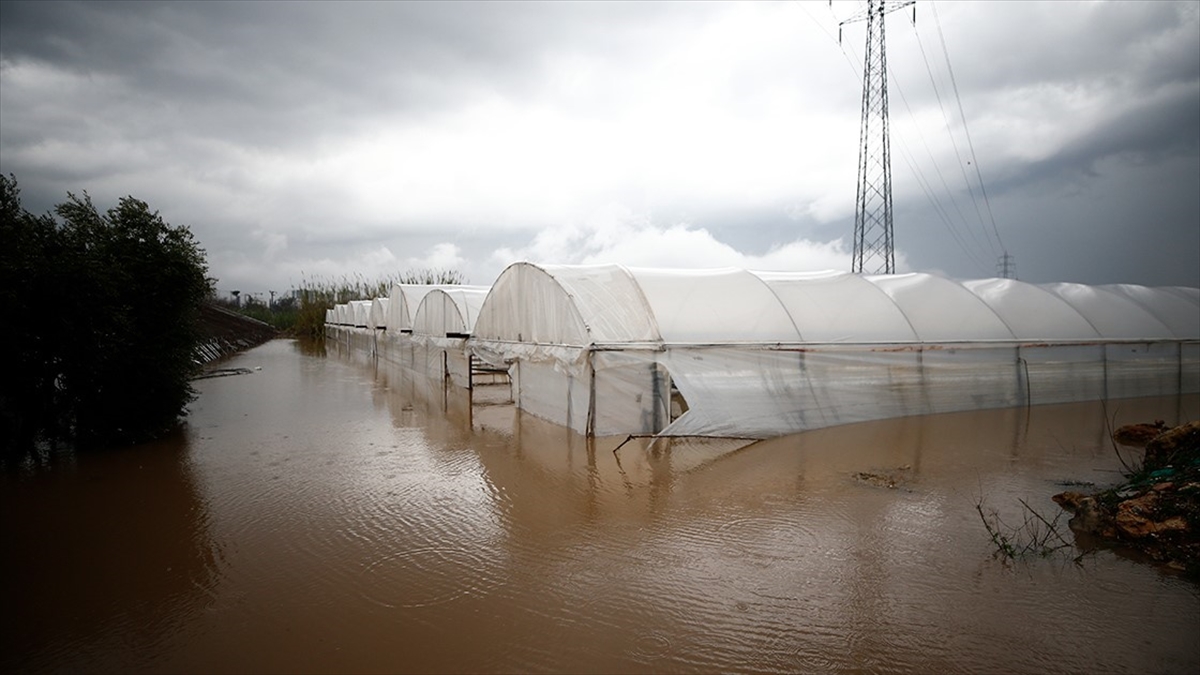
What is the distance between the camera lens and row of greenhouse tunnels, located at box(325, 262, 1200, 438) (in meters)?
9.35

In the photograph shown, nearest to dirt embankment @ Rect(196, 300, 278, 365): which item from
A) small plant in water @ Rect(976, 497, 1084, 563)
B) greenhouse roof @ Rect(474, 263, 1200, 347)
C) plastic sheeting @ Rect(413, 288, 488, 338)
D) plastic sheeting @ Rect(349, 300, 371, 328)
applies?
plastic sheeting @ Rect(349, 300, 371, 328)

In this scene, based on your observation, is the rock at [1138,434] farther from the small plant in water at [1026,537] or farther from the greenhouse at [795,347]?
the small plant in water at [1026,537]

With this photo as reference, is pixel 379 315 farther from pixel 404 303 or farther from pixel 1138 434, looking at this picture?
pixel 1138 434

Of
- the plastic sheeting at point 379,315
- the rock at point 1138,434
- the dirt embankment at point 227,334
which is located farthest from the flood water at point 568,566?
the dirt embankment at point 227,334

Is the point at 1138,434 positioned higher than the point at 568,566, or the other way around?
the point at 1138,434

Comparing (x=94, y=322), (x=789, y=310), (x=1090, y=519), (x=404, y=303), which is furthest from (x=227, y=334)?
(x=1090, y=519)

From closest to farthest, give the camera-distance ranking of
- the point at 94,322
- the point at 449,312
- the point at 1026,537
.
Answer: the point at 1026,537 < the point at 94,322 < the point at 449,312

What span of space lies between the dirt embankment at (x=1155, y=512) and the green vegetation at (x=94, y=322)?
1194 cm

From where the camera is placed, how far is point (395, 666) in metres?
3.42

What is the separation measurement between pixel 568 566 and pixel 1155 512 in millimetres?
5075

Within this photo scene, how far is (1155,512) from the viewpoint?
5086 mm

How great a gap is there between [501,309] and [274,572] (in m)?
8.55

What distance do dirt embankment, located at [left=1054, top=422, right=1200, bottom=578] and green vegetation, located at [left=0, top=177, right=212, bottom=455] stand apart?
11936 millimetres

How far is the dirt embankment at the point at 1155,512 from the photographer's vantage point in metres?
4.75
